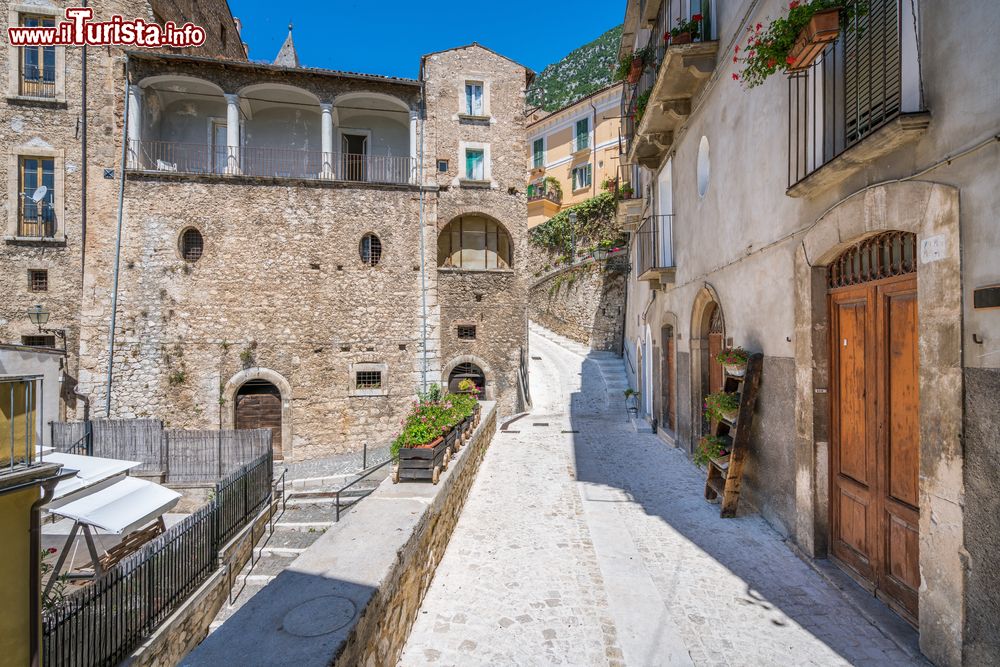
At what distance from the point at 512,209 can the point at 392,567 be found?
15400 millimetres

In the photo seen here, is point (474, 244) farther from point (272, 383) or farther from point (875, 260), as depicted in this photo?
point (875, 260)

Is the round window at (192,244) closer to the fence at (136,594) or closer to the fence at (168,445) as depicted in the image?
the fence at (168,445)

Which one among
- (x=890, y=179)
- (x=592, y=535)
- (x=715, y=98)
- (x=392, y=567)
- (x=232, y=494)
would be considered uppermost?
(x=715, y=98)

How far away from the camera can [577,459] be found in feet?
31.2

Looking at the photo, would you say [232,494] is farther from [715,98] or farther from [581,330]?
[581,330]

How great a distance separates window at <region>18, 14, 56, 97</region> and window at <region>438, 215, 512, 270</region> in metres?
13.0

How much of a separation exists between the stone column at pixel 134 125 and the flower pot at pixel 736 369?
18.3m

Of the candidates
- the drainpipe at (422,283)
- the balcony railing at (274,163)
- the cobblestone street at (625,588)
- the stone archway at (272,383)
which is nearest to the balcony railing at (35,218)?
the balcony railing at (274,163)

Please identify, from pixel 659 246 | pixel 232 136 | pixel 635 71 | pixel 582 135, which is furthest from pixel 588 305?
pixel 232 136

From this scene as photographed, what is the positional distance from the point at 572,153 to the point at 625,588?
99.6ft

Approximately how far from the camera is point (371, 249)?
1639cm

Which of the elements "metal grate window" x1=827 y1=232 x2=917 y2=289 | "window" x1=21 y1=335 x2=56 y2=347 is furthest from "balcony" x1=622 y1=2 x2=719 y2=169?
"window" x1=21 y1=335 x2=56 y2=347

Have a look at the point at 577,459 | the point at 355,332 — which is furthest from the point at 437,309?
the point at 577,459

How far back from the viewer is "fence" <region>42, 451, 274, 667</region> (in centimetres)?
518
